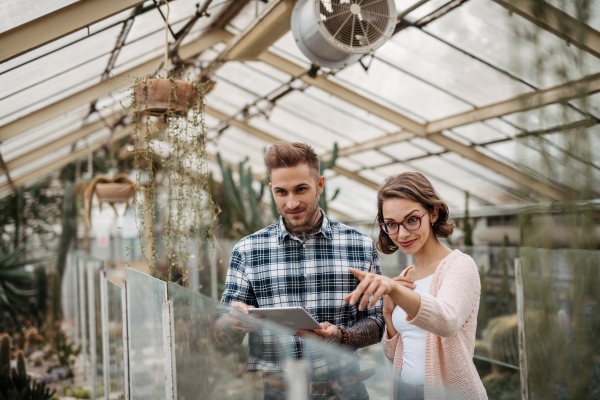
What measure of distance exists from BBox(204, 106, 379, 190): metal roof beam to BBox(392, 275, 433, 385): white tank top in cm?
627

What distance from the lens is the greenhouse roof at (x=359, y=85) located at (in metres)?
0.69

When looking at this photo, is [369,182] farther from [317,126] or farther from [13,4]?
[13,4]

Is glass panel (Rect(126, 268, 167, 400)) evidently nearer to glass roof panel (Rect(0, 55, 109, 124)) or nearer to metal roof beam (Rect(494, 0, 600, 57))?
metal roof beam (Rect(494, 0, 600, 57))

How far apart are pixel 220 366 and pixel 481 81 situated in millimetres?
4234

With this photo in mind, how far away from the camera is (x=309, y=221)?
1.59 metres

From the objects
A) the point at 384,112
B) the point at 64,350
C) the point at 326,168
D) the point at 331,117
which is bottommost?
the point at 64,350

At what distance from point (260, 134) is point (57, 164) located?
3579 mm

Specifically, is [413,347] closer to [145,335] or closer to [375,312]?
[375,312]

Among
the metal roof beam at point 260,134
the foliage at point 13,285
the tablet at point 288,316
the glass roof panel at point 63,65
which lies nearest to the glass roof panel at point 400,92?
the metal roof beam at point 260,134

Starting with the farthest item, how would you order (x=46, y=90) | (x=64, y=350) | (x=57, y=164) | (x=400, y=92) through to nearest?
(x=57, y=164) < (x=400, y=92) < (x=64, y=350) < (x=46, y=90)

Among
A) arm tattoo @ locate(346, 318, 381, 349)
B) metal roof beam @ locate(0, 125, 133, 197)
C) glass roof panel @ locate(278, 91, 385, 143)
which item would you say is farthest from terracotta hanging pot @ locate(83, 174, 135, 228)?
arm tattoo @ locate(346, 318, 381, 349)

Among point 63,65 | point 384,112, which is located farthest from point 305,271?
point 384,112

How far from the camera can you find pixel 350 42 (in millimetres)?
2520

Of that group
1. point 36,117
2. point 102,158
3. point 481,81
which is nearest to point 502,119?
point 481,81
